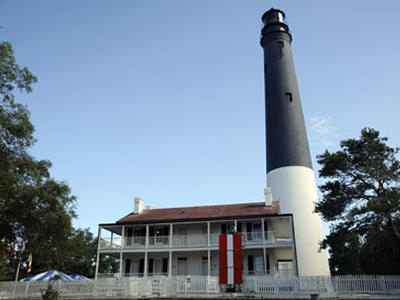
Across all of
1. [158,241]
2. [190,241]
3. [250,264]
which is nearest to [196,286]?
[190,241]

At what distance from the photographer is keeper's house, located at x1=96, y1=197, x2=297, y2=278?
77.9ft

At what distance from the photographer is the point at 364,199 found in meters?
20.0

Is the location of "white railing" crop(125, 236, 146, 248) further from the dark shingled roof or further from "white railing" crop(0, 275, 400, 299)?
"white railing" crop(0, 275, 400, 299)

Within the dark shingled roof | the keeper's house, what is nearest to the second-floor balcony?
the keeper's house

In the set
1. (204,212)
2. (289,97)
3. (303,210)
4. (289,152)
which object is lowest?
(204,212)

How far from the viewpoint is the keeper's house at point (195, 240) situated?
23.7m

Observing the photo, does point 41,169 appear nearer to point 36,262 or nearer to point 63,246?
point 63,246

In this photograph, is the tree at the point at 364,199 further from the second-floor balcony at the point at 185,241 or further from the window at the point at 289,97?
the window at the point at 289,97

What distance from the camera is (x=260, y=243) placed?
22.9 metres

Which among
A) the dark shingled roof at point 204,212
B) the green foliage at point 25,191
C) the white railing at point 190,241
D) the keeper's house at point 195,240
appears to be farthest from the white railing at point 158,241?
the green foliage at point 25,191

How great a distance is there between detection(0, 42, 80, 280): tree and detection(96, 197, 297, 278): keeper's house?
5.41 m

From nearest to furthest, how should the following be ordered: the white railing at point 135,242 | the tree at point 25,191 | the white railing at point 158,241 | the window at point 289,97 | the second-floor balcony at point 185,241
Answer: the tree at point 25,191, the second-floor balcony at point 185,241, the white railing at point 158,241, the white railing at point 135,242, the window at point 289,97

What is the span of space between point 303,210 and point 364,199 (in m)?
6.60

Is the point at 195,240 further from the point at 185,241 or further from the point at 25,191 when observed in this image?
the point at 25,191
